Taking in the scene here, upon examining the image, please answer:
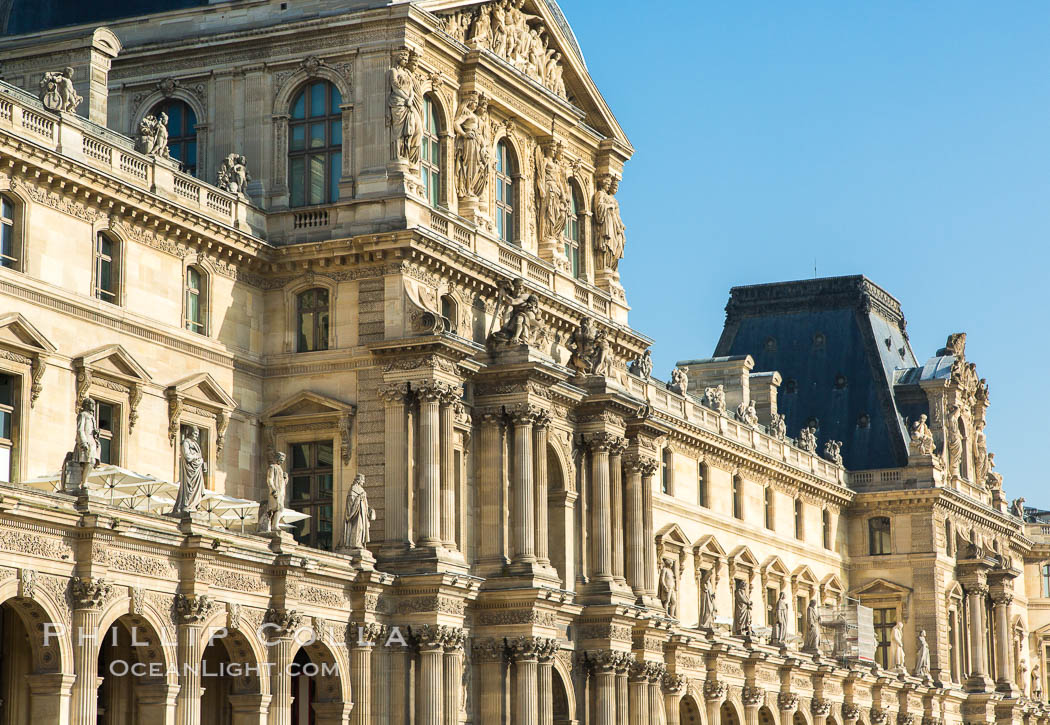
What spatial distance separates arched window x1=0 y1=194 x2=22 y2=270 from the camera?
4791 centimetres

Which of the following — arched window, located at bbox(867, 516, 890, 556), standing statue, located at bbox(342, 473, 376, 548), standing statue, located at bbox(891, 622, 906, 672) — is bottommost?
standing statue, located at bbox(891, 622, 906, 672)

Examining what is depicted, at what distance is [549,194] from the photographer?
216 ft

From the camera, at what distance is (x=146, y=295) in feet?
172

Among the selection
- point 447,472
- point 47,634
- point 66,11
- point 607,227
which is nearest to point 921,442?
point 607,227

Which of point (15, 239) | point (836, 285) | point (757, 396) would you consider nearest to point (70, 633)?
point (15, 239)

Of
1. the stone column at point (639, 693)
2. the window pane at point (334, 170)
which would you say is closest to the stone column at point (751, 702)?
the stone column at point (639, 693)

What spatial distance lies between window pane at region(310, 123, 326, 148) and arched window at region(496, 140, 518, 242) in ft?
23.5

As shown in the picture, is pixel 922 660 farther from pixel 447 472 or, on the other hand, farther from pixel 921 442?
pixel 447 472

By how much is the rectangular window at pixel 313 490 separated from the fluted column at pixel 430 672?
Answer: 384 centimetres

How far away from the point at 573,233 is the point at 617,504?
32.0ft

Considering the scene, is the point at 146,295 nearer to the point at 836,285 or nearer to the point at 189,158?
the point at 189,158

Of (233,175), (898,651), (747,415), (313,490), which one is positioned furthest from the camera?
(898,651)

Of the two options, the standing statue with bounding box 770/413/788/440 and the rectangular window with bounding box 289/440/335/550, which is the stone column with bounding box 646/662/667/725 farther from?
the standing statue with bounding box 770/413/788/440

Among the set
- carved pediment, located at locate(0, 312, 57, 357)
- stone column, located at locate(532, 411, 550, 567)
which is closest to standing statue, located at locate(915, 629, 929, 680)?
stone column, located at locate(532, 411, 550, 567)
